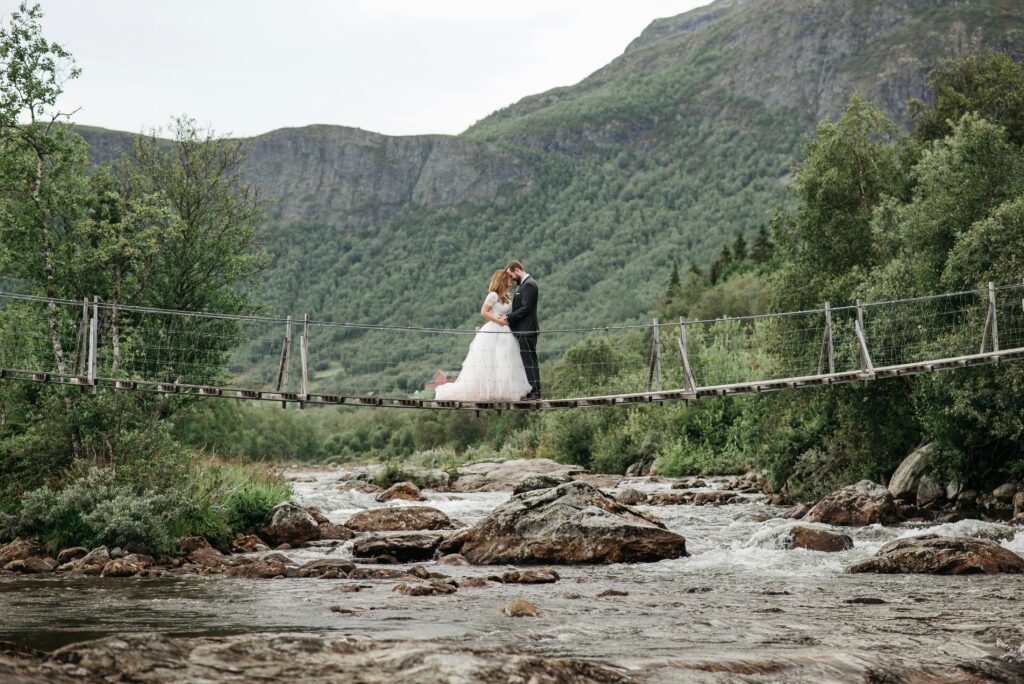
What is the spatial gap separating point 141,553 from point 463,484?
25600 mm

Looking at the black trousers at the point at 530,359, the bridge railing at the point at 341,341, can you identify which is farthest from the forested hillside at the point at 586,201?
the black trousers at the point at 530,359

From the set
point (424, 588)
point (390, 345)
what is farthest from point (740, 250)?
point (424, 588)

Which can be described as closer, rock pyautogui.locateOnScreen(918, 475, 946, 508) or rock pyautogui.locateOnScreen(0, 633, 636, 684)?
rock pyautogui.locateOnScreen(0, 633, 636, 684)

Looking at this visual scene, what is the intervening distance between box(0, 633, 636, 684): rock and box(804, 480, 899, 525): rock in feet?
54.8

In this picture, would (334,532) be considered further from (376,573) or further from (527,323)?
(527,323)

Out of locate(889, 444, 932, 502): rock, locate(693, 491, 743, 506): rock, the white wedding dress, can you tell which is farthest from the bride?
locate(693, 491, 743, 506): rock

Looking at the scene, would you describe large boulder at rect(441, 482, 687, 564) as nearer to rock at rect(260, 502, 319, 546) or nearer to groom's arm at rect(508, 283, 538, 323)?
rock at rect(260, 502, 319, 546)

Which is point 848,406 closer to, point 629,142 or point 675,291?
point 675,291

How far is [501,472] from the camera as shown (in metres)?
44.5

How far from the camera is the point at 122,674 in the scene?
20.2 ft

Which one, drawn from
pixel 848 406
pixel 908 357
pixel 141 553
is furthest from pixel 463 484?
pixel 141 553

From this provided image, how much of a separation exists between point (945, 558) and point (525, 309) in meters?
7.44

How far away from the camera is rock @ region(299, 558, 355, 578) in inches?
640

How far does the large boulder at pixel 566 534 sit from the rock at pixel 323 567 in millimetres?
2582
